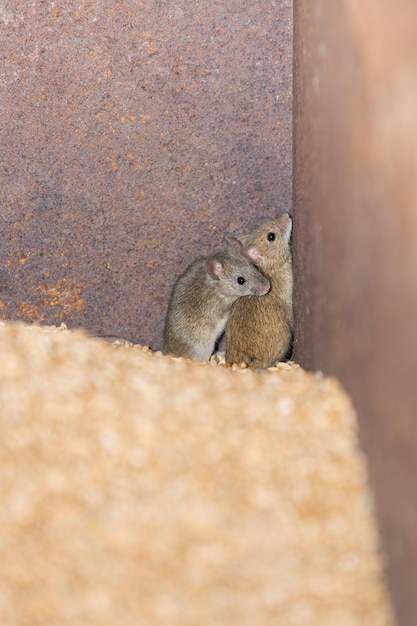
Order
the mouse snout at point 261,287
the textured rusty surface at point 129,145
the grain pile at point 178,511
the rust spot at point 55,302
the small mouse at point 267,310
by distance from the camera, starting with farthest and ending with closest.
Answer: the rust spot at point 55,302, the mouse snout at point 261,287, the small mouse at point 267,310, the textured rusty surface at point 129,145, the grain pile at point 178,511

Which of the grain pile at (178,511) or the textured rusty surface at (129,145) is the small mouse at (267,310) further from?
the grain pile at (178,511)

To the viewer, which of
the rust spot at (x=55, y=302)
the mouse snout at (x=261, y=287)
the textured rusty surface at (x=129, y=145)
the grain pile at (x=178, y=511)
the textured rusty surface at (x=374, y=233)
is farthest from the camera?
the rust spot at (x=55, y=302)

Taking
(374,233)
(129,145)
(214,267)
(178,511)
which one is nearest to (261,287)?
(214,267)

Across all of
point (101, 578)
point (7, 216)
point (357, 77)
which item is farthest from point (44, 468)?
point (7, 216)

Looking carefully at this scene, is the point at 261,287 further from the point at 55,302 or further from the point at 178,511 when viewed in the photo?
the point at 178,511

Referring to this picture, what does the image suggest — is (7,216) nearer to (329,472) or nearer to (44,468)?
(44,468)

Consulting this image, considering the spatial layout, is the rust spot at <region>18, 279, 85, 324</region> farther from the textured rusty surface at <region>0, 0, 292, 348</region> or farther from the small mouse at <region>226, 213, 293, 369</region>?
Result: the small mouse at <region>226, 213, 293, 369</region>

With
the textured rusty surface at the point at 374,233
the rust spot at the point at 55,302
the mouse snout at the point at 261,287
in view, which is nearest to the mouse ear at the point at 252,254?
the mouse snout at the point at 261,287

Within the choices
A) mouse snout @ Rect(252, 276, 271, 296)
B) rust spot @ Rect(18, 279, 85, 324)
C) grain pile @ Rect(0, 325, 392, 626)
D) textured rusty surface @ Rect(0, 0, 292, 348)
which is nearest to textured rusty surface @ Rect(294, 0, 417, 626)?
grain pile @ Rect(0, 325, 392, 626)
